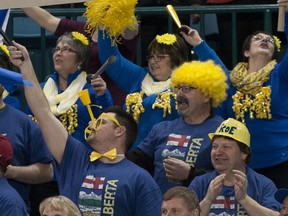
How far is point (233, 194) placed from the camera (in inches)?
331

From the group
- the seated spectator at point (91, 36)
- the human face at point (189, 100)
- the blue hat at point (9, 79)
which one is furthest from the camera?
the seated spectator at point (91, 36)

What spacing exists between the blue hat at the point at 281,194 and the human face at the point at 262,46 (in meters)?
1.87

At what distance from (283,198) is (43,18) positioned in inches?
140

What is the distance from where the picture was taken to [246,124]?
934 cm

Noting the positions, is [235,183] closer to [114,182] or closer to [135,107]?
[114,182]

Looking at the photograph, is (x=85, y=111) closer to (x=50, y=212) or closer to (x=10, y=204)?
(x=10, y=204)

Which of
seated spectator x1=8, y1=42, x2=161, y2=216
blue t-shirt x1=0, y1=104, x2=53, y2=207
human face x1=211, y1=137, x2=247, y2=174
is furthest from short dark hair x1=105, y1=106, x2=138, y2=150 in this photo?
blue t-shirt x1=0, y1=104, x2=53, y2=207

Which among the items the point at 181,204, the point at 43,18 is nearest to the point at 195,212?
the point at 181,204

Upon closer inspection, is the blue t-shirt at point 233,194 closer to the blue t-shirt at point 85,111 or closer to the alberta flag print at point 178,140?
the alberta flag print at point 178,140

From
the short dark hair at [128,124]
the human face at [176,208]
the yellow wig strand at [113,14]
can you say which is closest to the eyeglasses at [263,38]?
the yellow wig strand at [113,14]

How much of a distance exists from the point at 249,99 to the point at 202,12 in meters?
1.67

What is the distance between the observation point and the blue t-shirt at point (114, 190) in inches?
328

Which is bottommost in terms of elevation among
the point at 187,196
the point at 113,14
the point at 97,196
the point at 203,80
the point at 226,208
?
the point at 226,208

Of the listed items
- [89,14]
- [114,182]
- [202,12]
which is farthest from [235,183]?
[202,12]
